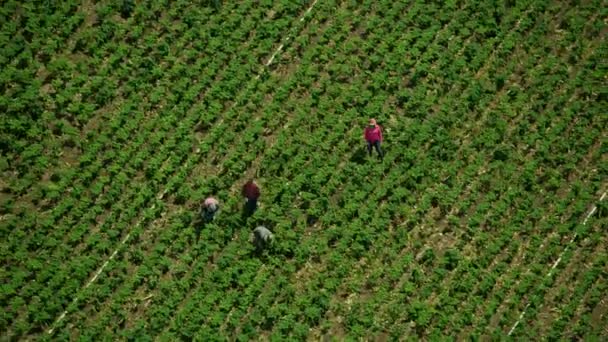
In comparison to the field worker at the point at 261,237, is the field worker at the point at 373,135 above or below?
above

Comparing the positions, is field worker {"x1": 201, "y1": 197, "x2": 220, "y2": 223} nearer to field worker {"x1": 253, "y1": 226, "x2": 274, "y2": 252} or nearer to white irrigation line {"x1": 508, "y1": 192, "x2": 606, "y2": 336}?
field worker {"x1": 253, "y1": 226, "x2": 274, "y2": 252}

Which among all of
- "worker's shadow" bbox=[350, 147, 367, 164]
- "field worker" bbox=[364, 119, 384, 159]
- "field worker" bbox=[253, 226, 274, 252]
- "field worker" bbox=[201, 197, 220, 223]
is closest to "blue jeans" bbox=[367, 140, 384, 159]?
"field worker" bbox=[364, 119, 384, 159]

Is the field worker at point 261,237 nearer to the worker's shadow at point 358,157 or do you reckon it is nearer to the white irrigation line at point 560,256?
the worker's shadow at point 358,157

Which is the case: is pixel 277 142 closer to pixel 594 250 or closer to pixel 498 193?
pixel 498 193

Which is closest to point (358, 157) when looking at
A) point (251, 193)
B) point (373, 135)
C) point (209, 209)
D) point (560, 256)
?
point (373, 135)

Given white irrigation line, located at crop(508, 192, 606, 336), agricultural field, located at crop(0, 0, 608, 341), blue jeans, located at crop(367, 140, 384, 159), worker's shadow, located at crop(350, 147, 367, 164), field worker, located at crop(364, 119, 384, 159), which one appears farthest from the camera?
worker's shadow, located at crop(350, 147, 367, 164)

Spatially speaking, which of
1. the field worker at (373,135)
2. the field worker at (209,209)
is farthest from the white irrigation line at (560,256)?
the field worker at (209,209)

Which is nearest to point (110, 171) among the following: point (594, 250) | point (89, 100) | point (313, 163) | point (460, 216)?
point (89, 100)
